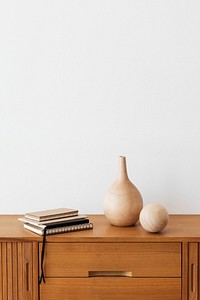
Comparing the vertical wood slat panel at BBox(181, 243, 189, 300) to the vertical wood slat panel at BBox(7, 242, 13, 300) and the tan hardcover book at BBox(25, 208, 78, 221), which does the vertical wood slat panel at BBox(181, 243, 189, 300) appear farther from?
the vertical wood slat panel at BBox(7, 242, 13, 300)

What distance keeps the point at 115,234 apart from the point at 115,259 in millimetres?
85

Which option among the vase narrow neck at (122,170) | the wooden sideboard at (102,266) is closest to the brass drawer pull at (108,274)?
the wooden sideboard at (102,266)

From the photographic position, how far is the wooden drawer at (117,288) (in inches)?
76.3

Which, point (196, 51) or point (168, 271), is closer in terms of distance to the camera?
point (168, 271)

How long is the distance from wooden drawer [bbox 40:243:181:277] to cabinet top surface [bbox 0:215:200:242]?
0.9 inches

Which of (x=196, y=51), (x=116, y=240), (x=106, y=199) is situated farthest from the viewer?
(x=196, y=51)

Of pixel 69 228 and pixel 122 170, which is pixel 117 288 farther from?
pixel 122 170

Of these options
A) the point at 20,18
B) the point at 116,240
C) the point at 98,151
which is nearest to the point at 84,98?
the point at 98,151

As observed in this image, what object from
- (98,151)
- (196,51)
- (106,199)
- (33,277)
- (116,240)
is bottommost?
(33,277)

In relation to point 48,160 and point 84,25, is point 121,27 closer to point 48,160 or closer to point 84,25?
point 84,25

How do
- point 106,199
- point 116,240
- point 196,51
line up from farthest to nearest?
point 196,51, point 106,199, point 116,240

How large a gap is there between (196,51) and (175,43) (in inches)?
3.6

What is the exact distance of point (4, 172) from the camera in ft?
7.73

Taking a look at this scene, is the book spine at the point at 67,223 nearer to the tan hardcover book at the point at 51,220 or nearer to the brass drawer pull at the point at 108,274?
the tan hardcover book at the point at 51,220
